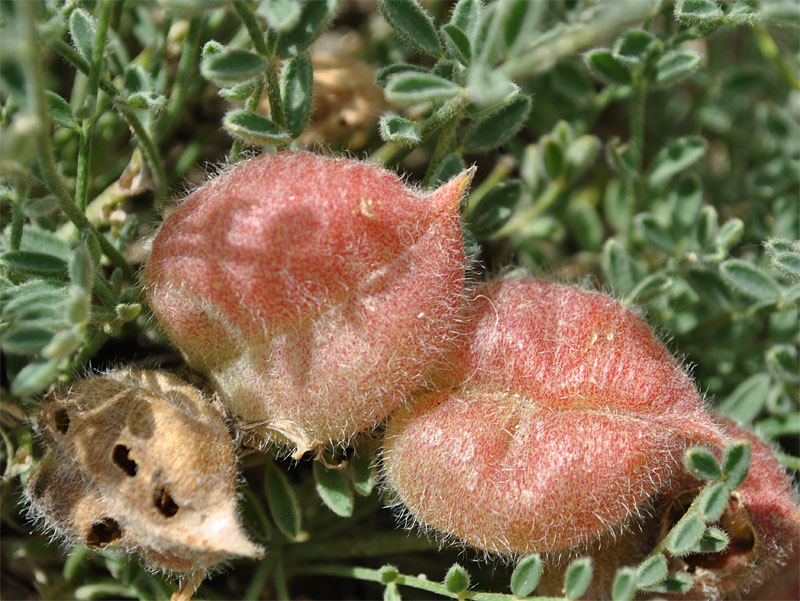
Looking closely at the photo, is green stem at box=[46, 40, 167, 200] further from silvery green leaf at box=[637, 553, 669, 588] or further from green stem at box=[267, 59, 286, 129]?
silvery green leaf at box=[637, 553, 669, 588]

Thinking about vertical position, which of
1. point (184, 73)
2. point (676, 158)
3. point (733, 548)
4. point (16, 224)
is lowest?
point (733, 548)

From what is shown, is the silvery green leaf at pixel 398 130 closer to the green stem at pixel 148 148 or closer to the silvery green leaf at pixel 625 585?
the green stem at pixel 148 148

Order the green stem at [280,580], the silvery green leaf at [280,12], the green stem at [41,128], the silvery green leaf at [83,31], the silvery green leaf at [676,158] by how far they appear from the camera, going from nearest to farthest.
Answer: the green stem at [41,128] < the silvery green leaf at [280,12] < the silvery green leaf at [83,31] < the green stem at [280,580] < the silvery green leaf at [676,158]

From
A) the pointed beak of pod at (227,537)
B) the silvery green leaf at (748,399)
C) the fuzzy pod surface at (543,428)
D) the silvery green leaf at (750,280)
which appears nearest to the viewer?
the pointed beak of pod at (227,537)

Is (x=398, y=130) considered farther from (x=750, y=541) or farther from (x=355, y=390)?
(x=750, y=541)

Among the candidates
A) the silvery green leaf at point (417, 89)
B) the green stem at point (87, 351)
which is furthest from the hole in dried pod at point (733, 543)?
the green stem at point (87, 351)

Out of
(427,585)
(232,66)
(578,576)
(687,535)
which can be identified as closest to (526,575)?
(578,576)

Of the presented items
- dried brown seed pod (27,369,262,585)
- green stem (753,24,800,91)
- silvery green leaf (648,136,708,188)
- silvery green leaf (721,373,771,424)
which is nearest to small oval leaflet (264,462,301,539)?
dried brown seed pod (27,369,262,585)

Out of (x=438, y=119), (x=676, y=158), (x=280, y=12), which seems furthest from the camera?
(x=676, y=158)
